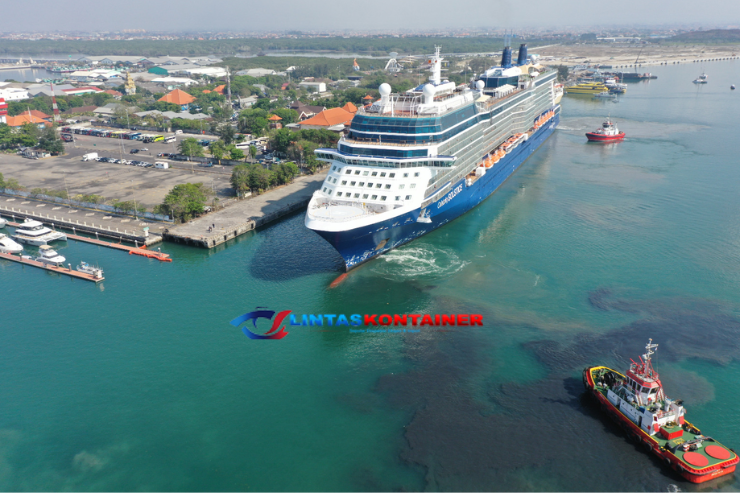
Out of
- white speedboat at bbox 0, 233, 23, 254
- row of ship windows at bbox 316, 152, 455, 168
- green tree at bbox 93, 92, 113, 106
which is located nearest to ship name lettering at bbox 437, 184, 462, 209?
row of ship windows at bbox 316, 152, 455, 168

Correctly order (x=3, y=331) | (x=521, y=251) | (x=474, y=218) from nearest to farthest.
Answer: (x=3, y=331) < (x=521, y=251) < (x=474, y=218)

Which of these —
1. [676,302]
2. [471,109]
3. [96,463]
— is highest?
[471,109]

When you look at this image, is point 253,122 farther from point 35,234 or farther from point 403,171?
point 403,171

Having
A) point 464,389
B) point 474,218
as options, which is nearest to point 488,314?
point 464,389

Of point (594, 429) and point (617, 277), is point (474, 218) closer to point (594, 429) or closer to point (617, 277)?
point (617, 277)

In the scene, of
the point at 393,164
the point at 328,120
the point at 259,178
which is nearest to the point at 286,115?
the point at 328,120

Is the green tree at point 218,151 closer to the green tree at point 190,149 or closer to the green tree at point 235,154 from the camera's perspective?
the green tree at point 235,154

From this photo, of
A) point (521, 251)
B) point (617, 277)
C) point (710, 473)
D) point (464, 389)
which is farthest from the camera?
point (521, 251)
